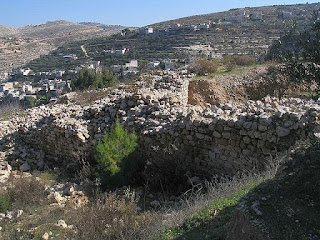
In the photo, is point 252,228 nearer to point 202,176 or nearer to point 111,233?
point 111,233

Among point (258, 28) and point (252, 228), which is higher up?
point (258, 28)

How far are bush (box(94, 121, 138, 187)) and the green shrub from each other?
1739mm

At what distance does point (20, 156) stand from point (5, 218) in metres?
3.47

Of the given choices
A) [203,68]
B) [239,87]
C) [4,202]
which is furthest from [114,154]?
[203,68]

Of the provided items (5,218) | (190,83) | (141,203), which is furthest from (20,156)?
(190,83)

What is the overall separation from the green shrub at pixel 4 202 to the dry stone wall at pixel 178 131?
206cm

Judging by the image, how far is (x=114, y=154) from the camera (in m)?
5.95

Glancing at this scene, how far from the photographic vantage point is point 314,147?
3920 millimetres

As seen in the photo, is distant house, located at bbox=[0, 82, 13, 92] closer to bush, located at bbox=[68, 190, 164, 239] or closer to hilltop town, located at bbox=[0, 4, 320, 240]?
hilltop town, located at bbox=[0, 4, 320, 240]

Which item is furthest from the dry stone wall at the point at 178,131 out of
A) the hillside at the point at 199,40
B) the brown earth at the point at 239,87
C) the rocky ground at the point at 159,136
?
the hillside at the point at 199,40

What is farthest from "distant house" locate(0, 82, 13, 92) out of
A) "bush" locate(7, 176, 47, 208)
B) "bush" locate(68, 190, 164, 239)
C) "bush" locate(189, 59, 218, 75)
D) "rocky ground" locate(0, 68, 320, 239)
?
"bush" locate(68, 190, 164, 239)

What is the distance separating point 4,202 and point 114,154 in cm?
216

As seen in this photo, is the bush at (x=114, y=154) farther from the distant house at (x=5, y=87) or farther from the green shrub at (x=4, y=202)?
the distant house at (x=5, y=87)

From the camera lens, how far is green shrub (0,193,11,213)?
5531 millimetres
